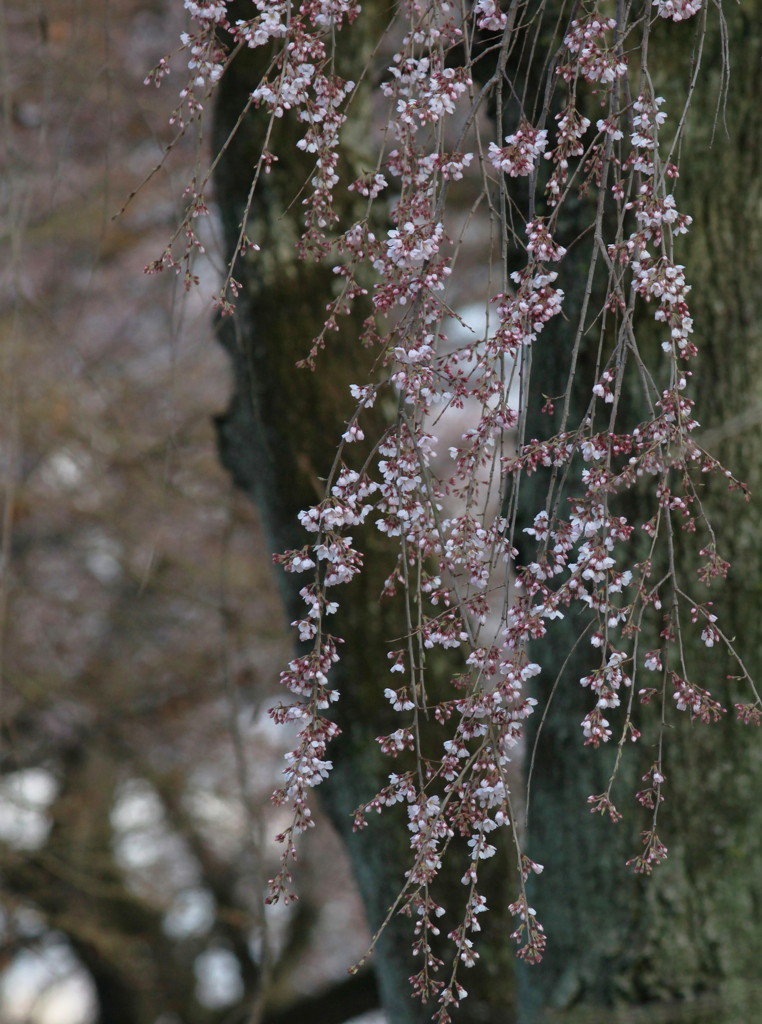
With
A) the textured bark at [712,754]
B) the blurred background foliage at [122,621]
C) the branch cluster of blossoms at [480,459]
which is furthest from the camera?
the blurred background foliage at [122,621]

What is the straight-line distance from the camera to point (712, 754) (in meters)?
2.01

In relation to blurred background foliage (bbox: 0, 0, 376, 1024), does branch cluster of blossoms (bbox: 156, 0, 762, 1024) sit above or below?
below

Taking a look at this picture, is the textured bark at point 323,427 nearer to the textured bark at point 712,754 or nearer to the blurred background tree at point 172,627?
the blurred background tree at point 172,627

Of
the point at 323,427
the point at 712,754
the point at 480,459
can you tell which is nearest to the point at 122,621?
the point at 323,427

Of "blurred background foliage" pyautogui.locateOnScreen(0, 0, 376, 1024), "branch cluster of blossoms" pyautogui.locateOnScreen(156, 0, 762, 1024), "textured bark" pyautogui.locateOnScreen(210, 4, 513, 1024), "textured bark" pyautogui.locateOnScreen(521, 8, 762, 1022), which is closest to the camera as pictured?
"branch cluster of blossoms" pyautogui.locateOnScreen(156, 0, 762, 1024)

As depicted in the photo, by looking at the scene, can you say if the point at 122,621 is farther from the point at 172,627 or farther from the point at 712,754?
the point at 712,754

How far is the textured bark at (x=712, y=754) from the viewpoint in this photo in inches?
77.6

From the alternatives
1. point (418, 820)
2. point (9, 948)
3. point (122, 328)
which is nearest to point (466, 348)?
point (418, 820)

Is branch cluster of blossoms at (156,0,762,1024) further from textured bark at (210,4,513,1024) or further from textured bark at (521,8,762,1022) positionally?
textured bark at (210,4,513,1024)

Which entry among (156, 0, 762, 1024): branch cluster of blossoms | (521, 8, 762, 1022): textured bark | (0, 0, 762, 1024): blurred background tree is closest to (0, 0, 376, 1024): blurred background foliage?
(0, 0, 762, 1024): blurred background tree

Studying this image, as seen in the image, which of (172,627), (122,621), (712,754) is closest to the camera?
(712,754)

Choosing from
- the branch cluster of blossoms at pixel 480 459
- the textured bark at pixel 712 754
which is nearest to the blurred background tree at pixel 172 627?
the textured bark at pixel 712 754

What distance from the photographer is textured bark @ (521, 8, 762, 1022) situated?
197cm

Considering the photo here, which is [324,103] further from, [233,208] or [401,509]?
[233,208]
